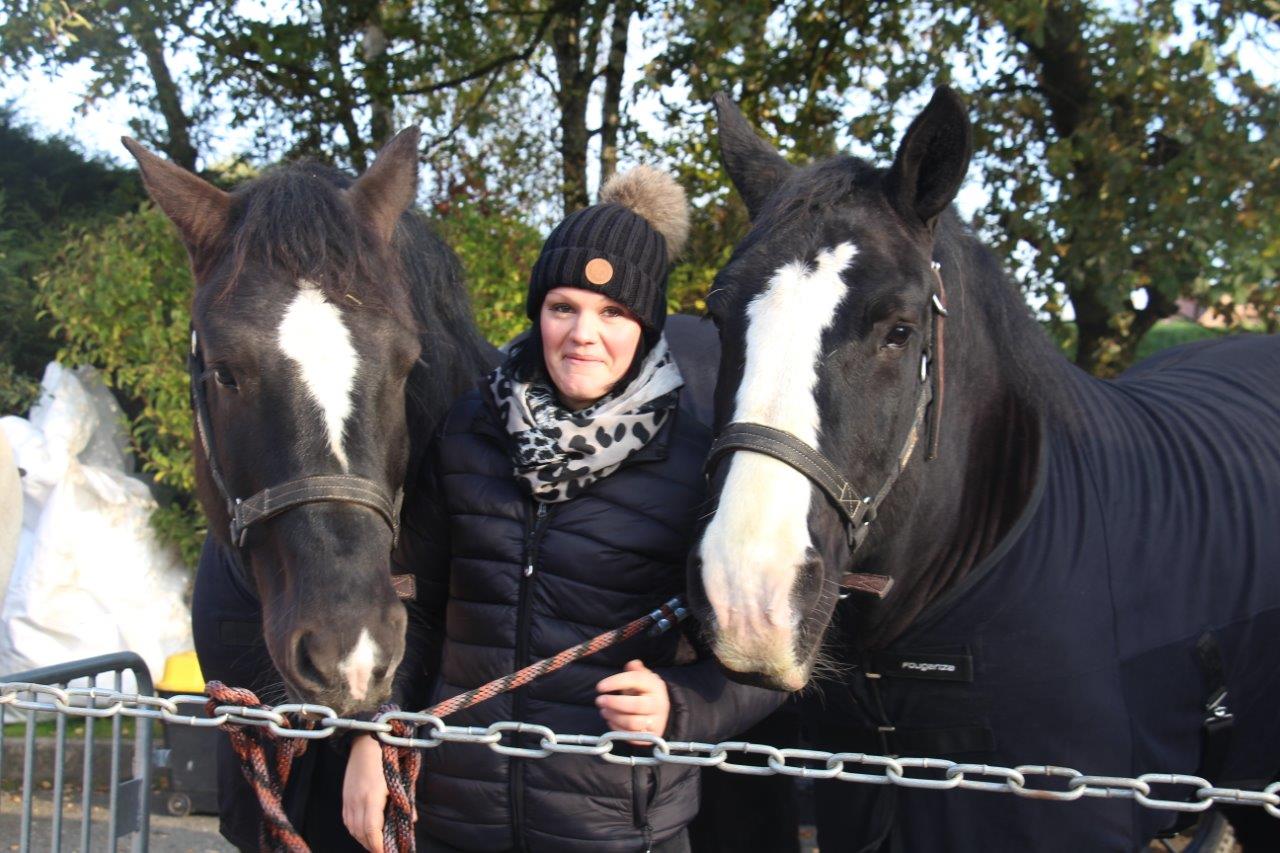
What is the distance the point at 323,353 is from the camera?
7.10 ft

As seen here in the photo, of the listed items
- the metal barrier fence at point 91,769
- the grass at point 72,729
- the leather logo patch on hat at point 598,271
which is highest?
the leather logo patch on hat at point 598,271

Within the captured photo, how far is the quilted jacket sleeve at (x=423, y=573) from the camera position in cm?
240

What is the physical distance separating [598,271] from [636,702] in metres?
0.86

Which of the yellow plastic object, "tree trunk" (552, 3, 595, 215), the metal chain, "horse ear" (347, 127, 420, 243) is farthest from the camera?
"tree trunk" (552, 3, 595, 215)

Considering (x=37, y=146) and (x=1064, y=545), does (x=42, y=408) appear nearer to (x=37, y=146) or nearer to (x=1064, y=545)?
(x=37, y=146)

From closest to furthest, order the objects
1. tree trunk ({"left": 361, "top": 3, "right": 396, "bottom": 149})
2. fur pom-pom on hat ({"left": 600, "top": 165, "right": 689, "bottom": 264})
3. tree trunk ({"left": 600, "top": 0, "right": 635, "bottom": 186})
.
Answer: fur pom-pom on hat ({"left": 600, "top": 165, "right": 689, "bottom": 264}) → tree trunk ({"left": 361, "top": 3, "right": 396, "bottom": 149}) → tree trunk ({"left": 600, "top": 0, "right": 635, "bottom": 186})

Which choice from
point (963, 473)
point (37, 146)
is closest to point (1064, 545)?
point (963, 473)

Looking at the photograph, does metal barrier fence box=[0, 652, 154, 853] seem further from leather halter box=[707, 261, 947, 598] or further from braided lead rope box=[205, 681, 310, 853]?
leather halter box=[707, 261, 947, 598]

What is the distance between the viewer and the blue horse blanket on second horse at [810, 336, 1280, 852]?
7.42 feet

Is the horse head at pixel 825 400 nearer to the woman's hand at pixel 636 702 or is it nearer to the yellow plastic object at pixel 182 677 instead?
the woman's hand at pixel 636 702

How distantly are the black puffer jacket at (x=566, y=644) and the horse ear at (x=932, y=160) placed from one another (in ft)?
2.20

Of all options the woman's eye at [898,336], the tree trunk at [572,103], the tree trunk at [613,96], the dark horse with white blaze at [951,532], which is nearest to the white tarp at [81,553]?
the tree trunk at [572,103]

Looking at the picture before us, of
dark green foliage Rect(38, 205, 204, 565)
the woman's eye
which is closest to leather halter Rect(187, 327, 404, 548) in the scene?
the woman's eye

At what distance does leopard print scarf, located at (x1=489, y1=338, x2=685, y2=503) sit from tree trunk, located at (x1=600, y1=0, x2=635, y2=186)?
4921 millimetres
